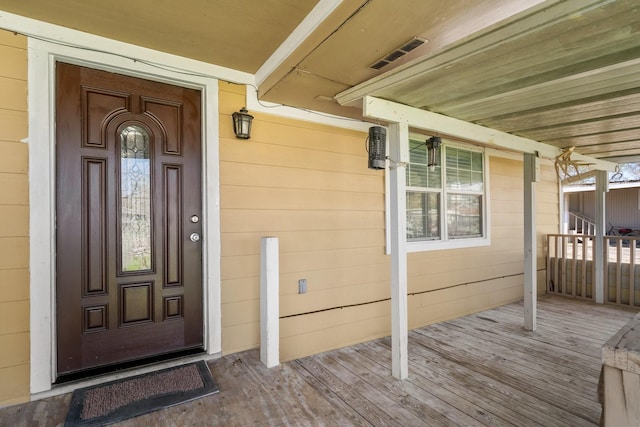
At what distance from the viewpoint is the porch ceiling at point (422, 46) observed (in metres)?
1.53

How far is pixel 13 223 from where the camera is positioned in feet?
6.45

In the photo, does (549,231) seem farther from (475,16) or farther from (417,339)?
(475,16)

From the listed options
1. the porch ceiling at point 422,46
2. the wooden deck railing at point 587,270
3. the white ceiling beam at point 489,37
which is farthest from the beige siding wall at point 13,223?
the wooden deck railing at point 587,270

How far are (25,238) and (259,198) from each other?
1540 mm

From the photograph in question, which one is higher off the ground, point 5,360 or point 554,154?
point 554,154

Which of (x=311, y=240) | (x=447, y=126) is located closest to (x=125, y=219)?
(x=311, y=240)

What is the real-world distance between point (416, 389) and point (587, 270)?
4.50 m

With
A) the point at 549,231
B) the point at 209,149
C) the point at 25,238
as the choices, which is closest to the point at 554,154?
the point at 549,231

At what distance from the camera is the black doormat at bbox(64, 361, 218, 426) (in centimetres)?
185

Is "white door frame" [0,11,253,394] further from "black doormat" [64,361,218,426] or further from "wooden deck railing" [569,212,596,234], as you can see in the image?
"wooden deck railing" [569,212,596,234]

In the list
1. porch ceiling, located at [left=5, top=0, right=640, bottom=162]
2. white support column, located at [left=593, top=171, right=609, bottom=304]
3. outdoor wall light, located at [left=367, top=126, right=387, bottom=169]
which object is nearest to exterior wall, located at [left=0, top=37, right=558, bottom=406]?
porch ceiling, located at [left=5, top=0, right=640, bottom=162]

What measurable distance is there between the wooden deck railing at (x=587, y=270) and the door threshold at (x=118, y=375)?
17.9 feet

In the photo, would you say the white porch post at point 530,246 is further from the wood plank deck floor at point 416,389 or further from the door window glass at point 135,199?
the door window glass at point 135,199

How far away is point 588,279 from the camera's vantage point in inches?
199
